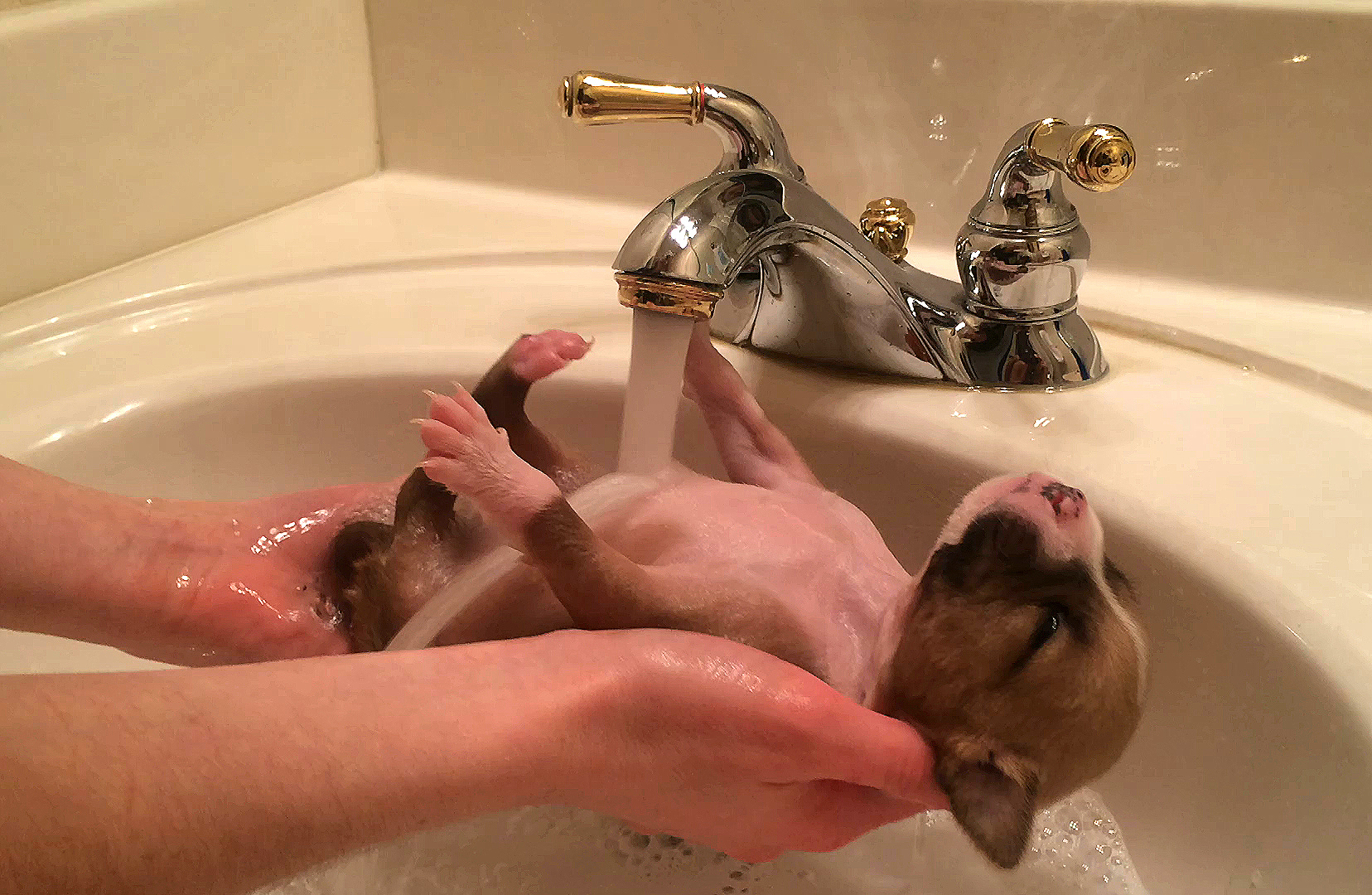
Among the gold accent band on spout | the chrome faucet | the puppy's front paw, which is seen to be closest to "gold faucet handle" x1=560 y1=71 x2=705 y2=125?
the chrome faucet

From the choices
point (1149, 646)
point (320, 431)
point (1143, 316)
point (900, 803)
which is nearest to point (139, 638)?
point (320, 431)

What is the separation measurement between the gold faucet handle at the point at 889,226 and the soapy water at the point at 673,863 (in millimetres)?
470

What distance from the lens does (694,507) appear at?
770 mm

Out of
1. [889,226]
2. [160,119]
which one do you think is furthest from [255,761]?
[160,119]

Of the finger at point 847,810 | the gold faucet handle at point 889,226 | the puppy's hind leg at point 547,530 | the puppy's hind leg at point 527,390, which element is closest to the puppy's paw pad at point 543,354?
the puppy's hind leg at point 527,390

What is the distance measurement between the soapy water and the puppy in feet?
0.27

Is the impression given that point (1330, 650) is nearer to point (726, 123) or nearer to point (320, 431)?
point (726, 123)

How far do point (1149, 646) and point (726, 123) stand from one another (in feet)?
1.61

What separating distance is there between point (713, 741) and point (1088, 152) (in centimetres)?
44

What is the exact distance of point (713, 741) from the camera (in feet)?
1.74

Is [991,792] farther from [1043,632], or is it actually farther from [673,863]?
[673,863]

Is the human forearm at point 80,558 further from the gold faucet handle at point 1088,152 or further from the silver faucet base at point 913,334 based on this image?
the gold faucet handle at point 1088,152

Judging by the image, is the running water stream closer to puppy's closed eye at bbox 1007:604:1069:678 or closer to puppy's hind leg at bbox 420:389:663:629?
puppy's hind leg at bbox 420:389:663:629

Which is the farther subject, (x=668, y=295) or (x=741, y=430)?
(x=741, y=430)
